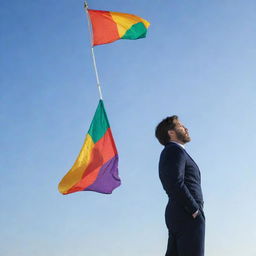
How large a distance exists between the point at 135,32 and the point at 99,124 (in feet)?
8.93

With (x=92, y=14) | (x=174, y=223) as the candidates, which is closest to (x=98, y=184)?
(x=174, y=223)

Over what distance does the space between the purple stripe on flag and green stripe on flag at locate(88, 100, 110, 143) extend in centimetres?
56

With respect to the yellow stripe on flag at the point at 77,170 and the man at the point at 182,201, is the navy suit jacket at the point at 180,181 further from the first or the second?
the yellow stripe on flag at the point at 77,170

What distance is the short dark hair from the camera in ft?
17.6

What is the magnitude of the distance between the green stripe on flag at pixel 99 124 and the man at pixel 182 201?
1.88 meters

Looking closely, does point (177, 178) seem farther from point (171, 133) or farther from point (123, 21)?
point (123, 21)

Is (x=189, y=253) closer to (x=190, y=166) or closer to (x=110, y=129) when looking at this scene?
(x=190, y=166)

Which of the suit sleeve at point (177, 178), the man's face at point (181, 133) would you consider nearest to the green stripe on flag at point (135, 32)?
the man's face at point (181, 133)

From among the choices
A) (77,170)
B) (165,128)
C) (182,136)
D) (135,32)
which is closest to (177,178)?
(182,136)

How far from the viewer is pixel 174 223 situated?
462cm

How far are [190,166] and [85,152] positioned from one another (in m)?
2.17

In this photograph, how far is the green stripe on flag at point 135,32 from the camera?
27.6 feet

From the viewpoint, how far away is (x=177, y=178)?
462cm

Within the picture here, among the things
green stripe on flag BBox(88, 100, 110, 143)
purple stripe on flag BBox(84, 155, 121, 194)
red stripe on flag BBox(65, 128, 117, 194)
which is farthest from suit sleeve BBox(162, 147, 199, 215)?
green stripe on flag BBox(88, 100, 110, 143)
